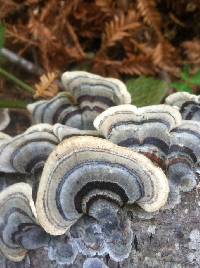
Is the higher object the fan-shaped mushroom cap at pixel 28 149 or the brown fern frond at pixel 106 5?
the brown fern frond at pixel 106 5

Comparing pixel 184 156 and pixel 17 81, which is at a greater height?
pixel 17 81

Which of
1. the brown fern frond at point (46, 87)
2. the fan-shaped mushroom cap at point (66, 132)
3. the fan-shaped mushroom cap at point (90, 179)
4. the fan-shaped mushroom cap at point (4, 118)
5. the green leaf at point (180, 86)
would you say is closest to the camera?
the fan-shaped mushroom cap at point (90, 179)

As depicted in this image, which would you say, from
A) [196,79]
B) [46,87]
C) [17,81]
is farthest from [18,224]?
[196,79]

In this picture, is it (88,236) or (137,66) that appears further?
(137,66)

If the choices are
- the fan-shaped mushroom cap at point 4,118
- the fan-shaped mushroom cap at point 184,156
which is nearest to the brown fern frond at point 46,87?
the fan-shaped mushroom cap at point 4,118

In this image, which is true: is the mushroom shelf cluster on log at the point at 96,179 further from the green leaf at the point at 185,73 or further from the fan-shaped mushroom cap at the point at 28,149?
the green leaf at the point at 185,73

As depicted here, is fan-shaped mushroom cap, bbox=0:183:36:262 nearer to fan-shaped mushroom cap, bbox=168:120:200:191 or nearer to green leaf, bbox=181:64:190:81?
fan-shaped mushroom cap, bbox=168:120:200:191

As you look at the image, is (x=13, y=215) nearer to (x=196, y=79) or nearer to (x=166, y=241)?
(x=166, y=241)
